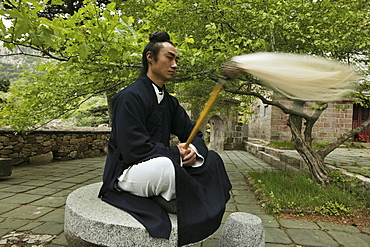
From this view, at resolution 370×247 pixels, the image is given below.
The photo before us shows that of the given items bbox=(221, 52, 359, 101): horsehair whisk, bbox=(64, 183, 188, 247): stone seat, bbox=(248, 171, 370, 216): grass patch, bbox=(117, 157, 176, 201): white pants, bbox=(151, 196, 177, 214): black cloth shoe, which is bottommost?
bbox=(248, 171, 370, 216): grass patch

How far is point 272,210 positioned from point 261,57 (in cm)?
302

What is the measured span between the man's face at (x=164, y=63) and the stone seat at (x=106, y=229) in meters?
1.00

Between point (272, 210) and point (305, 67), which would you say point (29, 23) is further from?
point (272, 210)

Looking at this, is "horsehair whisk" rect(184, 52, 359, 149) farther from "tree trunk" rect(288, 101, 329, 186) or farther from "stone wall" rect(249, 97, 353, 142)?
"stone wall" rect(249, 97, 353, 142)

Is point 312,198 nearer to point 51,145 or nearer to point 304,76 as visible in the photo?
point 304,76

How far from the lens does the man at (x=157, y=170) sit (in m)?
1.50

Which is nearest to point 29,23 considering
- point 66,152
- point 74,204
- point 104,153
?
point 74,204

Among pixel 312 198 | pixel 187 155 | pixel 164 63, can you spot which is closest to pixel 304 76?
pixel 187 155

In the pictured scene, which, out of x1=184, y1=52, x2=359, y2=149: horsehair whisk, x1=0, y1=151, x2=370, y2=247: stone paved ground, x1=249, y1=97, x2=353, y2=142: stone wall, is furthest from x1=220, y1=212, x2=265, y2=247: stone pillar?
x1=249, y1=97, x2=353, y2=142: stone wall

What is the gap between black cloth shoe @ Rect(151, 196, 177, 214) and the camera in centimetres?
158

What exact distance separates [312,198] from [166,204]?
9.98ft

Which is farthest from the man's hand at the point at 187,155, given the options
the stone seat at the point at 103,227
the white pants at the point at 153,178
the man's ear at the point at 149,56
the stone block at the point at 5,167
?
the stone block at the point at 5,167

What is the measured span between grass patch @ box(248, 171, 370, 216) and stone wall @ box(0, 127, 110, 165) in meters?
5.83

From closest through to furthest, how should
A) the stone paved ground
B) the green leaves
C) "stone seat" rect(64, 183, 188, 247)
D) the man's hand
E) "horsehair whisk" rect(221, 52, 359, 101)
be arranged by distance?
"horsehair whisk" rect(221, 52, 359, 101) → "stone seat" rect(64, 183, 188, 247) → the man's hand → the stone paved ground → the green leaves
